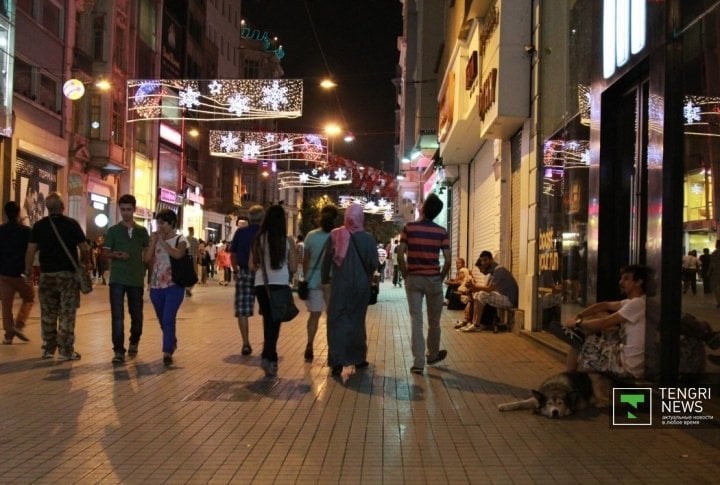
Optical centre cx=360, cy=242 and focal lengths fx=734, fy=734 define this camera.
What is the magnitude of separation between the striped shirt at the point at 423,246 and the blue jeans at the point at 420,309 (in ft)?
0.31

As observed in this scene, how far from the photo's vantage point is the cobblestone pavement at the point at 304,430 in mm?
4266

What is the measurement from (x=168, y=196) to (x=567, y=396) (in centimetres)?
3416

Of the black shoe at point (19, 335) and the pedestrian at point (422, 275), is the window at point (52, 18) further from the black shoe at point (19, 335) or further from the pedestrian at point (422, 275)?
the pedestrian at point (422, 275)

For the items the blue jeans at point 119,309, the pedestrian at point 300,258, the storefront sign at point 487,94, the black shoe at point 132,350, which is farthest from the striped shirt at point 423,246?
the storefront sign at point 487,94

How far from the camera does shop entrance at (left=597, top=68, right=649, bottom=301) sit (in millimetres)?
7164

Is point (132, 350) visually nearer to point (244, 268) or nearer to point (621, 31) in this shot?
point (244, 268)

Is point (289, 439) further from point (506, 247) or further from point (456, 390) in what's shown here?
point (506, 247)

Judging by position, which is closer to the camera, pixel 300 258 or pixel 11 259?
pixel 11 259

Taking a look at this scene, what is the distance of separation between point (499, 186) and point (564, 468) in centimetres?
959

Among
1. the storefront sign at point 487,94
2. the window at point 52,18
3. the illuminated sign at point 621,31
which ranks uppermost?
the window at point 52,18

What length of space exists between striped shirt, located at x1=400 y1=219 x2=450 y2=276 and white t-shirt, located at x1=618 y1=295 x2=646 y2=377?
234 centimetres

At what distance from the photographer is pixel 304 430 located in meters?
5.19

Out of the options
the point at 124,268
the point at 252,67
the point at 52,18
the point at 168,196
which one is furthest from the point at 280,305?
the point at 252,67

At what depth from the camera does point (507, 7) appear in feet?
36.2
